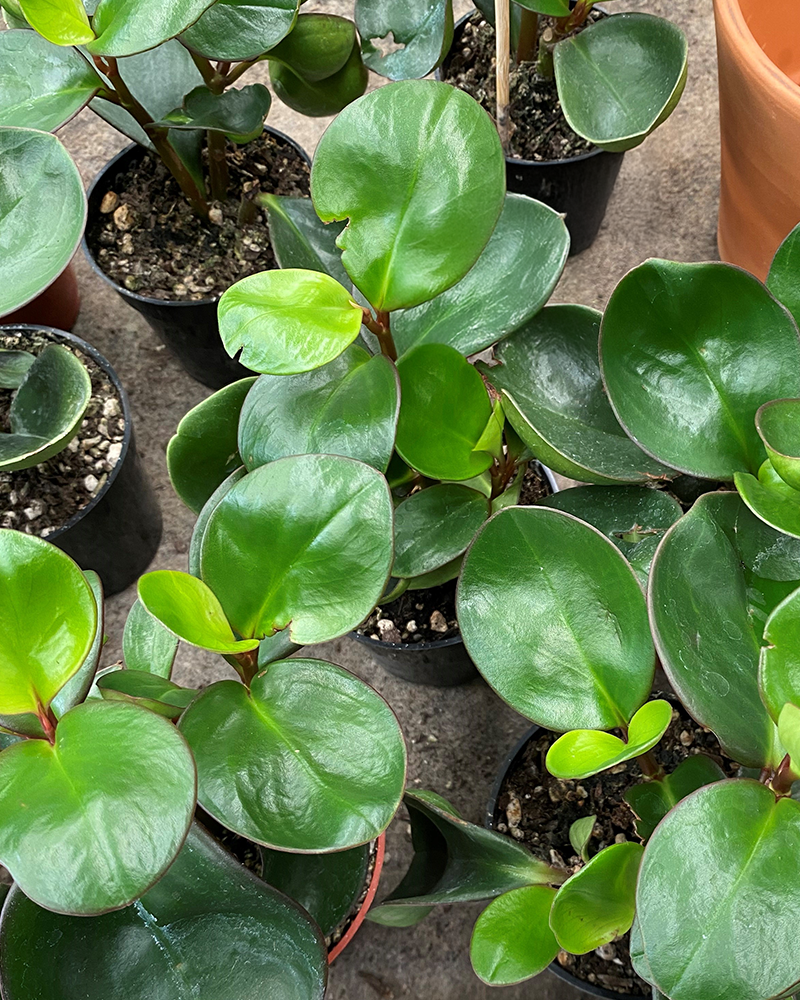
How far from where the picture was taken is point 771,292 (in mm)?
657

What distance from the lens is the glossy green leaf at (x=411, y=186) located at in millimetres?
613

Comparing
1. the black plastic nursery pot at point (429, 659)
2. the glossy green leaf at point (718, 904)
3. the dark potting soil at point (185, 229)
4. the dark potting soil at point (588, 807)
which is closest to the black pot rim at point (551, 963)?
the dark potting soil at point (588, 807)

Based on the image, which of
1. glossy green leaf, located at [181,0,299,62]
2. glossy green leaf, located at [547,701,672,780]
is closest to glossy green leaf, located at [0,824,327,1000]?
glossy green leaf, located at [547,701,672,780]

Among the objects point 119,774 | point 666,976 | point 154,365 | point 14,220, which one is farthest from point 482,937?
point 154,365

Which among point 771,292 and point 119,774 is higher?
A: point 771,292

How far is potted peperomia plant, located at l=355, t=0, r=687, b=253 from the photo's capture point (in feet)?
3.17

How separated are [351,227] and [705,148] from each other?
1099 millimetres

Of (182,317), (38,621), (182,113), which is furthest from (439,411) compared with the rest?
(182,317)

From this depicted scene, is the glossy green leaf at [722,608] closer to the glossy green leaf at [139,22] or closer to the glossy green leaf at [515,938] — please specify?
the glossy green leaf at [515,938]

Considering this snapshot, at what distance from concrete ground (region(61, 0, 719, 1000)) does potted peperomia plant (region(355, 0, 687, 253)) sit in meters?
0.22

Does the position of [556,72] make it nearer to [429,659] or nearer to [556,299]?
[556,299]

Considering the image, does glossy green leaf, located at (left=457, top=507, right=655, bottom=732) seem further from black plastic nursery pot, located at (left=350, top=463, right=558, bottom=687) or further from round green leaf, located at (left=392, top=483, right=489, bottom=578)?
black plastic nursery pot, located at (left=350, top=463, right=558, bottom=687)

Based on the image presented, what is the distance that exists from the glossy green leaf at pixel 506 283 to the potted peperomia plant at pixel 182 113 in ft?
0.87

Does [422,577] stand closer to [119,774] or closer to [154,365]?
[119,774]
